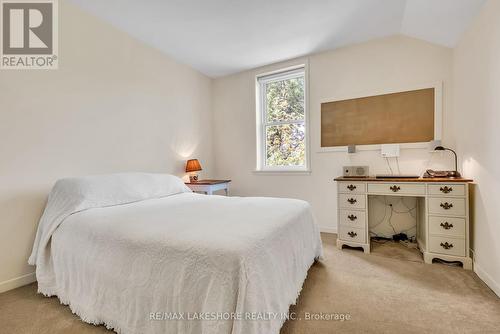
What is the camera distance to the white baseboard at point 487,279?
1.68 m

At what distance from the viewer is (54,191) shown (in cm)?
191

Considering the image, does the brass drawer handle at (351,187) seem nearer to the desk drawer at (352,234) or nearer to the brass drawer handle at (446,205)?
the desk drawer at (352,234)

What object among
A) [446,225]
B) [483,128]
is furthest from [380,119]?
[446,225]

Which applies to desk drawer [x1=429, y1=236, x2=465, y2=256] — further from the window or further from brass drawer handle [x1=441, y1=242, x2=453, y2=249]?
the window

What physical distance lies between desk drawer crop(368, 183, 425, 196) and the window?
3.47 feet

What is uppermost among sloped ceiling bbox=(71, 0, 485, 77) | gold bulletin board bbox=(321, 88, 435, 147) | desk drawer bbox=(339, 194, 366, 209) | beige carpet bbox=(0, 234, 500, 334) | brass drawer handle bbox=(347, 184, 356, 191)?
sloped ceiling bbox=(71, 0, 485, 77)

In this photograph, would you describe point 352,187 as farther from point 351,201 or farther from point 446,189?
point 446,189

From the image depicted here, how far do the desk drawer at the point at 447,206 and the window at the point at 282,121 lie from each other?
5.02 ft

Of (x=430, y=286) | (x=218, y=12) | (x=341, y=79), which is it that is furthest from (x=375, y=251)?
(x=218, y=12)

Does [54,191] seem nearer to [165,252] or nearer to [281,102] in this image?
[165,252]

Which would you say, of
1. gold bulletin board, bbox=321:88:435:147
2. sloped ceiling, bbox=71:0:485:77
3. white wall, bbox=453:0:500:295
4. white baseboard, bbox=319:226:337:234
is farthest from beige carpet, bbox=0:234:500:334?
sloped ceiling, bbox=71:0:485:77

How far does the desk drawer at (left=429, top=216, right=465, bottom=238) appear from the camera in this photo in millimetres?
2100

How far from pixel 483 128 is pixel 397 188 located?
32.5 inches

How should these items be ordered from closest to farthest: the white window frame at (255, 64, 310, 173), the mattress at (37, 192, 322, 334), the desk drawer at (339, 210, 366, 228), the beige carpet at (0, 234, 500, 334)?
the mattress at (37, 192, 322, 334) → the beige carpet at (0, 234, 500, 334) → the desk drawer at (339, 210, 366, 228) → the white window frame at (255, 64, 310, 173)
